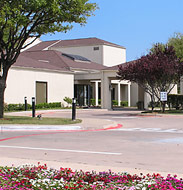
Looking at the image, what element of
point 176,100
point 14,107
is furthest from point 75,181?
point 176,100

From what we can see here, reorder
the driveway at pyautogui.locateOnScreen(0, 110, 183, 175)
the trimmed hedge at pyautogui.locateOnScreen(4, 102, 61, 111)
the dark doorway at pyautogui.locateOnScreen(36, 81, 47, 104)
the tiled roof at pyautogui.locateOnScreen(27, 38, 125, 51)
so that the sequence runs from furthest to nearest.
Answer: the tiled roof at pyautogui.locateOnScreen(27, 38, 125, 51) → the dark doorway at pyautogui.locateOnScreen(36, 81, 47, 104) → the trimmed hedge at pyautogui.locateOnScreen(4, 102, 61, 111) → the driveway at pyautogui.locateOnScreen(0, 110, 183, 175)

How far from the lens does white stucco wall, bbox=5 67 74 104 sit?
35219 millimetres

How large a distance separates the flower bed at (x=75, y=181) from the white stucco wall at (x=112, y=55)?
55.4 metres

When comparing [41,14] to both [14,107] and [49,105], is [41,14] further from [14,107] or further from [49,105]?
[49,105]

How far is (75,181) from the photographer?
677 centimetres

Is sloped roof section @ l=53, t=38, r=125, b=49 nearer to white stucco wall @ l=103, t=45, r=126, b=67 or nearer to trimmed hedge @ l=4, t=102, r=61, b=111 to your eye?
white stucco wall @ l=103, t=45, r=126, b=67

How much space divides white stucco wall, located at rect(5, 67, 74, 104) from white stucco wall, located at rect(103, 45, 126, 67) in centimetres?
2045

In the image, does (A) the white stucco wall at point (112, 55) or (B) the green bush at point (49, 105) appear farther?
(A) the white stucco wall at point (112, 55)

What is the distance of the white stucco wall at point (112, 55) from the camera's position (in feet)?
206

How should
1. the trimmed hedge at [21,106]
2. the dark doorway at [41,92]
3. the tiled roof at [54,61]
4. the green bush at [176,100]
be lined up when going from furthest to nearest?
the tiled roof at [54,61] < the dark doorway at [41,92] < the green bush at [176,100] < the trimmed hedge at [21,106]

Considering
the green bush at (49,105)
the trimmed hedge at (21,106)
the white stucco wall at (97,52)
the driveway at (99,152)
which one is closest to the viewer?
the driveway at (99,152)

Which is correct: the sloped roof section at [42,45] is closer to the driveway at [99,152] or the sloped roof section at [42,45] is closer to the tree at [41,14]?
the tree at [41,14]

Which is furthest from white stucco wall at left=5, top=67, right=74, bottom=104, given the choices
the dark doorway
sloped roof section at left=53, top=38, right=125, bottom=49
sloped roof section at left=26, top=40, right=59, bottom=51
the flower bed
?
the flower bed

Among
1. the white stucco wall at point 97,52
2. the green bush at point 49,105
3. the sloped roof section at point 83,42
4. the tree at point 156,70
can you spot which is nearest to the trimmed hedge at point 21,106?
the green bush at point 49,105
